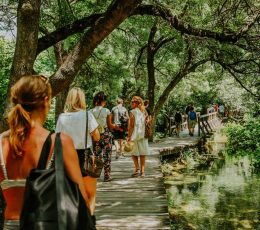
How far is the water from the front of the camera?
32.9 ft

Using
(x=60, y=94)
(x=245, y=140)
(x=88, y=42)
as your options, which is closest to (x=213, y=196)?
(x=60, y=94)

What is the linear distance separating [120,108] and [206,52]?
319 inches

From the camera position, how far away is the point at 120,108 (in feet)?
38.7

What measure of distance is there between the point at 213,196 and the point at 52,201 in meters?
11.1

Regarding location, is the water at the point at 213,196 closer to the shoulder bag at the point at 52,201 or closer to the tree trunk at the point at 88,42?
the tree trunk at the point at 88,42

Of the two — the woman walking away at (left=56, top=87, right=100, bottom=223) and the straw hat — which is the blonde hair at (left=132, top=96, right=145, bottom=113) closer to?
the straw hat

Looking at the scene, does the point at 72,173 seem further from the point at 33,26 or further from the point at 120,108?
the point at 120,108

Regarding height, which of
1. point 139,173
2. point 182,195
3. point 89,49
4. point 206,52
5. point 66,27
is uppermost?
point 206,52

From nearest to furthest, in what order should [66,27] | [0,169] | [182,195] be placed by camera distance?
[0,169]
[66,27]
[182,195]

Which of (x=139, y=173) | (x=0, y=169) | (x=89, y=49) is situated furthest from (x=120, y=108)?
(x=0, y=169)

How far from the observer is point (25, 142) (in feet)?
7.41

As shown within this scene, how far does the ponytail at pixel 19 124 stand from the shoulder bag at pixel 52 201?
0.23 m

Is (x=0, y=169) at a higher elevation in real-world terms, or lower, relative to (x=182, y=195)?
higher

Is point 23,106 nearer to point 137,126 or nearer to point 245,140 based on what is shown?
point 137,126
